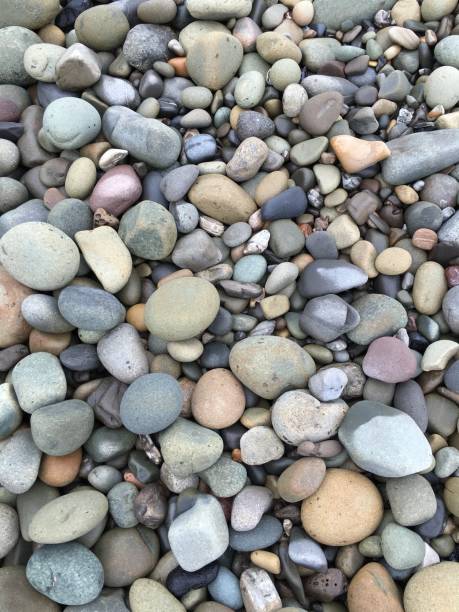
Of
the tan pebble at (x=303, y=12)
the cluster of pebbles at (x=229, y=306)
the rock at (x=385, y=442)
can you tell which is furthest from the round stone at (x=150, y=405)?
the tan pebble at (x=303, y=12)

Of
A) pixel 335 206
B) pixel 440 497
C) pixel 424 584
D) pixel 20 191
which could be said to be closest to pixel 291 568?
pixel 424 584

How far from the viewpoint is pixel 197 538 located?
123 centimetres

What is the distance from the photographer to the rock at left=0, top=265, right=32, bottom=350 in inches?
55.4

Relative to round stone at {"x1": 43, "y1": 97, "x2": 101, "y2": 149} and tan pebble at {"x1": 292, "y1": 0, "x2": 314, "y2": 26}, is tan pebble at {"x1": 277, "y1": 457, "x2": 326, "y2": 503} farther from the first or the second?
tan pebble at {"x1": 292, "y1": 0, "x2": 314, "y2": 26}

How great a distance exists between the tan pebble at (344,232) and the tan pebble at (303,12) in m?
0.81

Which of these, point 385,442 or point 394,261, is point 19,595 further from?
point 394,261

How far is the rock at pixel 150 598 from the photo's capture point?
1205 millimetres

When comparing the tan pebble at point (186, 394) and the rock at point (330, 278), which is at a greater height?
the rock at point (330, 278)

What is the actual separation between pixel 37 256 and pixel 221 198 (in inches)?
22.3

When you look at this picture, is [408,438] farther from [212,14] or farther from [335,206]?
[212,14]

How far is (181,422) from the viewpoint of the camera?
Result: 4.44 feet

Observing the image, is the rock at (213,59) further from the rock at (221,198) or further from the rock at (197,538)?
the rock at (197,538)

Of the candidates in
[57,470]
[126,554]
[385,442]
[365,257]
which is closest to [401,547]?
[385,442]

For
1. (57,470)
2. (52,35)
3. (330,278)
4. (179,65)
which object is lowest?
Result: (57,470)
